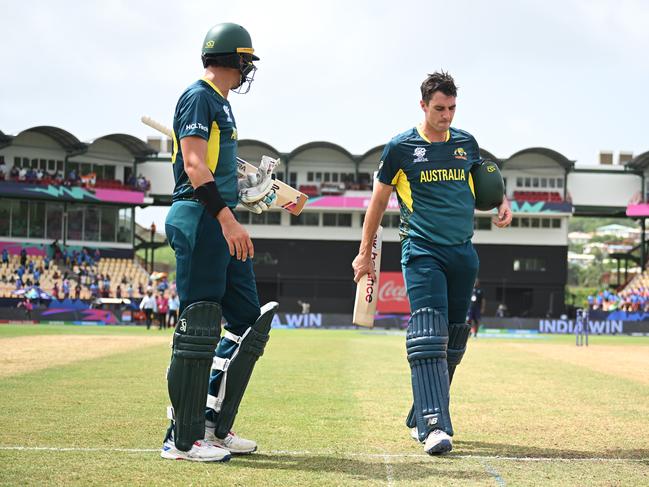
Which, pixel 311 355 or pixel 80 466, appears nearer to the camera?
pixel 80 466

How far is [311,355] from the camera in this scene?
65.5 feet

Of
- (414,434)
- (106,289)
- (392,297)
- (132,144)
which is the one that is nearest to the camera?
(414,434)

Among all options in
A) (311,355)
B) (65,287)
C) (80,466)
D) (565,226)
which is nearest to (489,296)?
(565,226)

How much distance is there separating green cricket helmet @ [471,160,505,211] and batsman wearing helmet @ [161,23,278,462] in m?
1.77

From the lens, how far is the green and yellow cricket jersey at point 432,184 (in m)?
6.95

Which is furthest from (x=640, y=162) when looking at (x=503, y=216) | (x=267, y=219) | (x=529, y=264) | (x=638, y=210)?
(x=503, y=216)

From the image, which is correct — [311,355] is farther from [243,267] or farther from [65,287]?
[65,287]

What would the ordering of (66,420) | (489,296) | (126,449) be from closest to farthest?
(126,449) → (66,420) → (489,296)

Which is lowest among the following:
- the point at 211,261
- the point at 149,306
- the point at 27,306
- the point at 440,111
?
the point at 27,306

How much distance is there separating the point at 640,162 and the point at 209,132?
227 ft

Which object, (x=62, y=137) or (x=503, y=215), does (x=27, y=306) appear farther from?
(x=503, y=215)

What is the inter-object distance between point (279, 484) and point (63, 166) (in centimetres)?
6740

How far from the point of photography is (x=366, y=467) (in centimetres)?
569

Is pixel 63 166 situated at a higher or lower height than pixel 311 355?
higher
